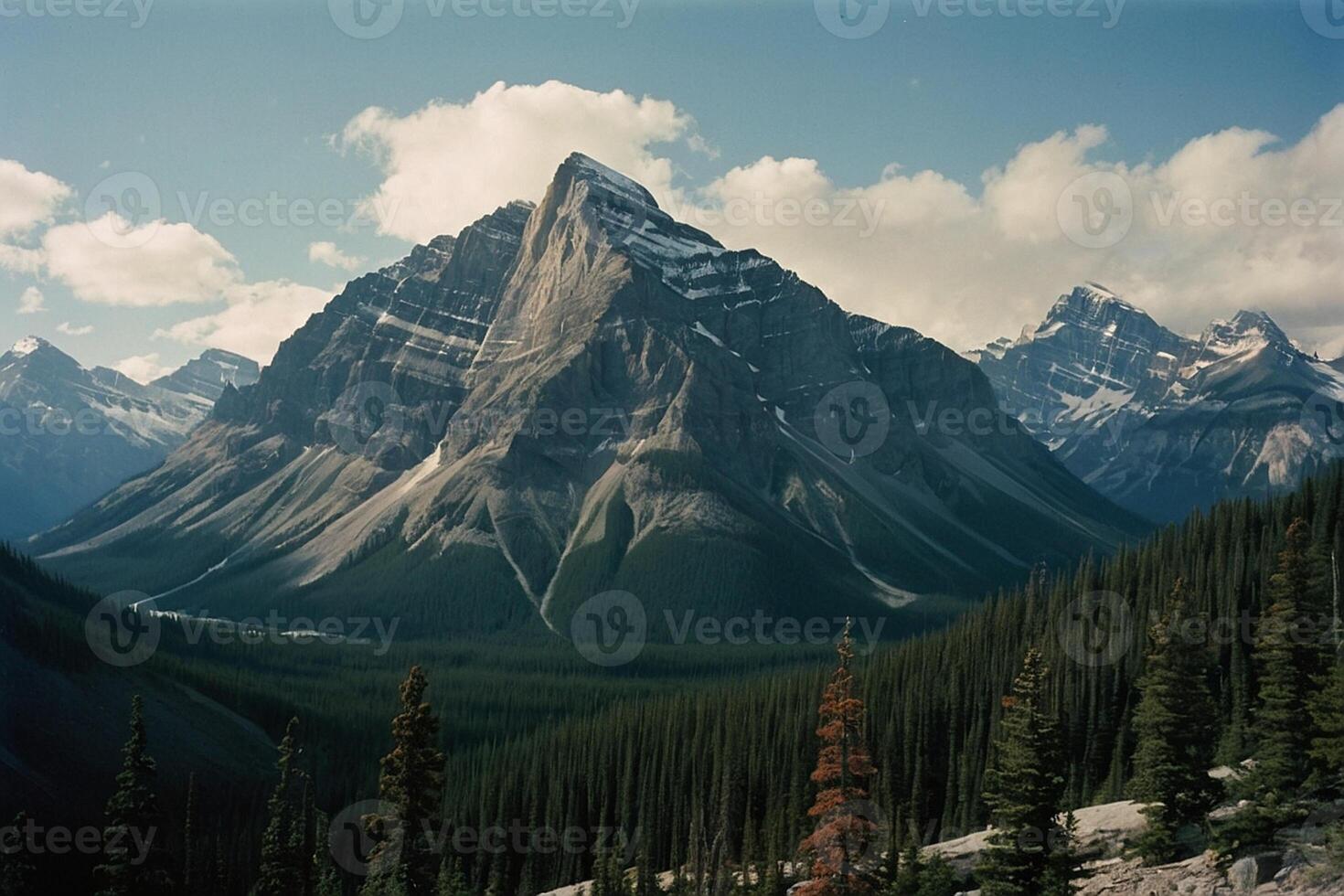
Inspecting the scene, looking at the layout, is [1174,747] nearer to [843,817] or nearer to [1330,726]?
[1330,726]

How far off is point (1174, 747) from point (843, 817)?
797 inches

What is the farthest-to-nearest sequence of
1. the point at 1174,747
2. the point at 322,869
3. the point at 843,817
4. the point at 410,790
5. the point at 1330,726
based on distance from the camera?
the point at 322,869 < the point at 1174,747 < the point at 1330,726 < the point at 843,817 < the point at 410,790

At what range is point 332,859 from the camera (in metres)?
108

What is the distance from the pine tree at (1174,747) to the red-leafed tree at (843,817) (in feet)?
48.0

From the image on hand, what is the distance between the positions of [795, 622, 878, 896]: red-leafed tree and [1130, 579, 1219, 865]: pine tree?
14.6 meters

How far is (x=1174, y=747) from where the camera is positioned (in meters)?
58.2

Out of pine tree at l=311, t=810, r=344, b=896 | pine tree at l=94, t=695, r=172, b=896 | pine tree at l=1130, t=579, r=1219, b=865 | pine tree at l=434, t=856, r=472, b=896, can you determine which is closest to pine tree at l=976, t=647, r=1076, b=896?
pine tree at l=1130, t=579, r=1219, b=865

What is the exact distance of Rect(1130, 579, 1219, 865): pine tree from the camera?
181ft

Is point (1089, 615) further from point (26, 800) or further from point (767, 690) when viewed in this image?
point (26, 800)

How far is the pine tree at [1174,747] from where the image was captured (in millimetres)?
55041

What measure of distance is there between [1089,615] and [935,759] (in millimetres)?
19659

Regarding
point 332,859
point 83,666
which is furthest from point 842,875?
point 83,666

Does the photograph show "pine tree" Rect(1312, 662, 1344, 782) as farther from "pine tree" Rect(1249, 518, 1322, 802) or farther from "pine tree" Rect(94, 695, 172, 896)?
"pine tree" Rect(94, 695, 172, 896)

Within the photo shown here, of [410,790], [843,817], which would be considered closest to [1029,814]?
[843,817]
